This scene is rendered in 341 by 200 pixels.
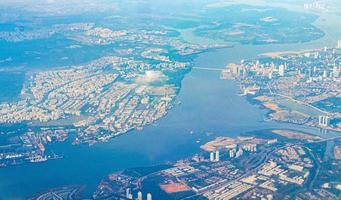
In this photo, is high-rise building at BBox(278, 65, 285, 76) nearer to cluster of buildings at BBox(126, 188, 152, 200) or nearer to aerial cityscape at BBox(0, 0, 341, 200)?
aerial cityscape at BBox(0, 0, 341, 200)

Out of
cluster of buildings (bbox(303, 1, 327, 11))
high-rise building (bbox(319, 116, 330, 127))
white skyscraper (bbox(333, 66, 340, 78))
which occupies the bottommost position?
high-rise building (bbox(319, 116, 330, 127))

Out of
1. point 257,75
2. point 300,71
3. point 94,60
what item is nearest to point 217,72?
point 257,75

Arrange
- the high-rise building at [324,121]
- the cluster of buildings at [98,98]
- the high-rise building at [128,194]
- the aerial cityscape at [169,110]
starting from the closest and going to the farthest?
the high-rise building at [128,194]
the aerial cityscape at [169,110]
the high-rise building at [324,121]
the cluster of buildings at [98,98]

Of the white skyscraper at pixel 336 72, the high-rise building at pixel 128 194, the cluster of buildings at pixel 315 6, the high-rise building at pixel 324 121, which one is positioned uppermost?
the cluster of buildings at pixel 315 6

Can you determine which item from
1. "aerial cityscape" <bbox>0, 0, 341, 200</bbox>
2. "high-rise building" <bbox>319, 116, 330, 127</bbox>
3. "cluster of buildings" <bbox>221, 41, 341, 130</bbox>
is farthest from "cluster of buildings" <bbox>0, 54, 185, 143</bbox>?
"high-rise building" <bbox>319, 116, 330, 127</bbox>

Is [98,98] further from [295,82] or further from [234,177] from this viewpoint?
[234,177]

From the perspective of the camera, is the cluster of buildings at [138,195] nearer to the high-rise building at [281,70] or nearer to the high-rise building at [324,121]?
the high-rise building at [324,121]

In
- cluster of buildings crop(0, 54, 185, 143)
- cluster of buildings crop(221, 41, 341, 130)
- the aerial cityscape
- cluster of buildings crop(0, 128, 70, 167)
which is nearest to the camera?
the aerial cityscape

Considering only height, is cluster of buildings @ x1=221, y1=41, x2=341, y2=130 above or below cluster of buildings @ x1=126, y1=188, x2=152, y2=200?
above

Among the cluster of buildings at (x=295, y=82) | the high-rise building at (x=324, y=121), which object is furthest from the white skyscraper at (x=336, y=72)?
the high-rise building at (x=324, y=121)
